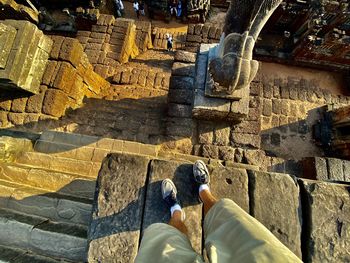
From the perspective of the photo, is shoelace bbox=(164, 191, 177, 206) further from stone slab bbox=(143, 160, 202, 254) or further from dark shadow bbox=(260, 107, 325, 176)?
dark shadow bbox=(260, 107, 325, 176)

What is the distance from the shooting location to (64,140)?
355 centimetres

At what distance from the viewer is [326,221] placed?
6.93 feet

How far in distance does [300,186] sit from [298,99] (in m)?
5.06

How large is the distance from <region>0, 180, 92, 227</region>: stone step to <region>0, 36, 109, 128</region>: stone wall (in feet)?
6.19

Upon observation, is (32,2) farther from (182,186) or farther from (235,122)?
(182,186)

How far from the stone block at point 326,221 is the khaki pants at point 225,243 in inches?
38.2

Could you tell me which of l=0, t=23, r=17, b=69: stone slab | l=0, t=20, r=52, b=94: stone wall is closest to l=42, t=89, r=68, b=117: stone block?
l=0, t=20, r=52, b=94: stone wall

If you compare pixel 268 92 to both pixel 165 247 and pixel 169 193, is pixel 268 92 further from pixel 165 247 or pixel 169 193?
pixel 165 247

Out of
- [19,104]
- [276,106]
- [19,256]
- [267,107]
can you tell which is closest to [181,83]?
[19,104]

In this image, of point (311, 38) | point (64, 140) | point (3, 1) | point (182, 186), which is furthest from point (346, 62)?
point (3, 1)

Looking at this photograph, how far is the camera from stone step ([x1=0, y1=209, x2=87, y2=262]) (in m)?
2.13

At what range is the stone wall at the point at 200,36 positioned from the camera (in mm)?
4598

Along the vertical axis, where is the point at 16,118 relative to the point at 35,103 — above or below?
below

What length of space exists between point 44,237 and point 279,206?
2.22 meters
